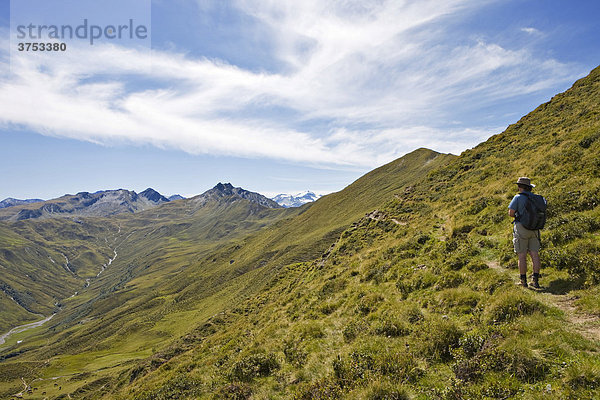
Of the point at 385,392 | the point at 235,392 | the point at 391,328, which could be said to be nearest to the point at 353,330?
the point at 391,328

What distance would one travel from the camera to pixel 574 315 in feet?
25.0

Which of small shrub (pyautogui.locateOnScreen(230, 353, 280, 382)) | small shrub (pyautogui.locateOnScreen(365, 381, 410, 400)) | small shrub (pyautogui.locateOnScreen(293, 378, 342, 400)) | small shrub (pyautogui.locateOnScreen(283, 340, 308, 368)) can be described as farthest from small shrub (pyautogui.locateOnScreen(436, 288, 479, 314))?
small shrub (pyautogui.locateOnScreen(230, 353, 280, 382))

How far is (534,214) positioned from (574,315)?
3853 mm

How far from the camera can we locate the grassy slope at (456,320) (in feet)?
21.3

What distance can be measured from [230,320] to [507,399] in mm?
41370

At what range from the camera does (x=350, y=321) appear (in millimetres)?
13484

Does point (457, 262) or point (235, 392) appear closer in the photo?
point (235, 392)

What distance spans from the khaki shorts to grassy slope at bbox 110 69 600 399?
44.4 inches

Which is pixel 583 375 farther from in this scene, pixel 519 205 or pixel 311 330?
pixel 311 330

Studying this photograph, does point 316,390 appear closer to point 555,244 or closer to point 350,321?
point 350,321

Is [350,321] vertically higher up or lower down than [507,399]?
lower down

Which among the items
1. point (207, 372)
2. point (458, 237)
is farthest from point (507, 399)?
point (207, 372)

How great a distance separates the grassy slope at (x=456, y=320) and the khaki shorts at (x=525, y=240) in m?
1.13

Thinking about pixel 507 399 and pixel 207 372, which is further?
pixel 207 372
